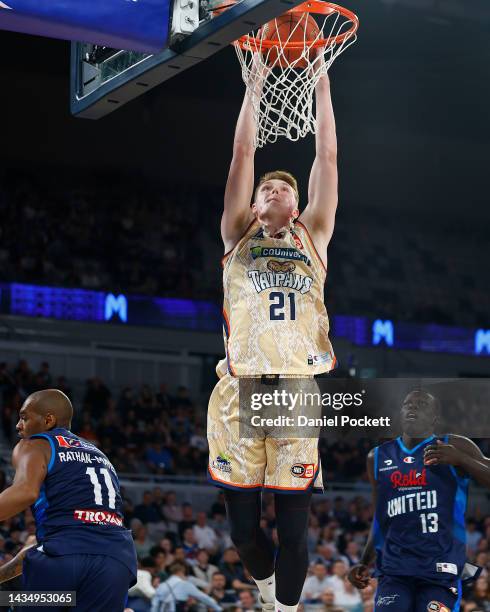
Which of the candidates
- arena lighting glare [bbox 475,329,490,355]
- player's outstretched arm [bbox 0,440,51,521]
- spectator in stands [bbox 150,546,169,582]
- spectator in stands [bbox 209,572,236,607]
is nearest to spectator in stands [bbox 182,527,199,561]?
spectator in stands [bbox 209,572,236,607]

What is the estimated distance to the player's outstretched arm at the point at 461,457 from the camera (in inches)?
244

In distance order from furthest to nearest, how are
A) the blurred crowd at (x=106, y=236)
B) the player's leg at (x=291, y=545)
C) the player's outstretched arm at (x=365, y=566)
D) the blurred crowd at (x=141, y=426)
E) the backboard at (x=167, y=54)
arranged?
the blurred crowd at (x=106, y=236), the blurred crowd at (x=141, y=426), the player's outstretched arm at (x=365, y=566), the player's leg at (x=291, y=545), the backboard at (x=167, y=54)

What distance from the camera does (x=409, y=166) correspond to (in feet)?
82.0

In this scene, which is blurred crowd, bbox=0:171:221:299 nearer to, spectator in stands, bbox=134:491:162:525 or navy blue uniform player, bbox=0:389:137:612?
spectator in stands, bbox=134:491:162:525

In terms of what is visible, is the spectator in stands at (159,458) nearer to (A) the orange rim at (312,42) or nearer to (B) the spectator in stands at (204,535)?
(B) the spectator in stands at (204,535)

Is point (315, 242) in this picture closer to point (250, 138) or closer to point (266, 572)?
point (250, 138)

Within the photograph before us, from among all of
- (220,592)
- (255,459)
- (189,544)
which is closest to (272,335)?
(255,459)

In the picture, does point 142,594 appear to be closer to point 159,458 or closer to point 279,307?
point 279,307

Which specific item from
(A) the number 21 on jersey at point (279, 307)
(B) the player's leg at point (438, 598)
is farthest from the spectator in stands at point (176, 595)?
(A) the number 21 on jersey at point (279, 307)

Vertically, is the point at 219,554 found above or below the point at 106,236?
below

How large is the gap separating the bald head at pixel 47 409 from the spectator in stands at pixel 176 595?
5.73 meters

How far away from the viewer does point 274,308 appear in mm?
5613

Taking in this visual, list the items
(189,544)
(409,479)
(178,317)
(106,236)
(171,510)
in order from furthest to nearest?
1. (106,236)
2. (178,317)
3. (171,510)
4. (189,544)
5. (409,479)

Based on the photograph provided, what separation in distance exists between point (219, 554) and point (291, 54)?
912 centimetres
